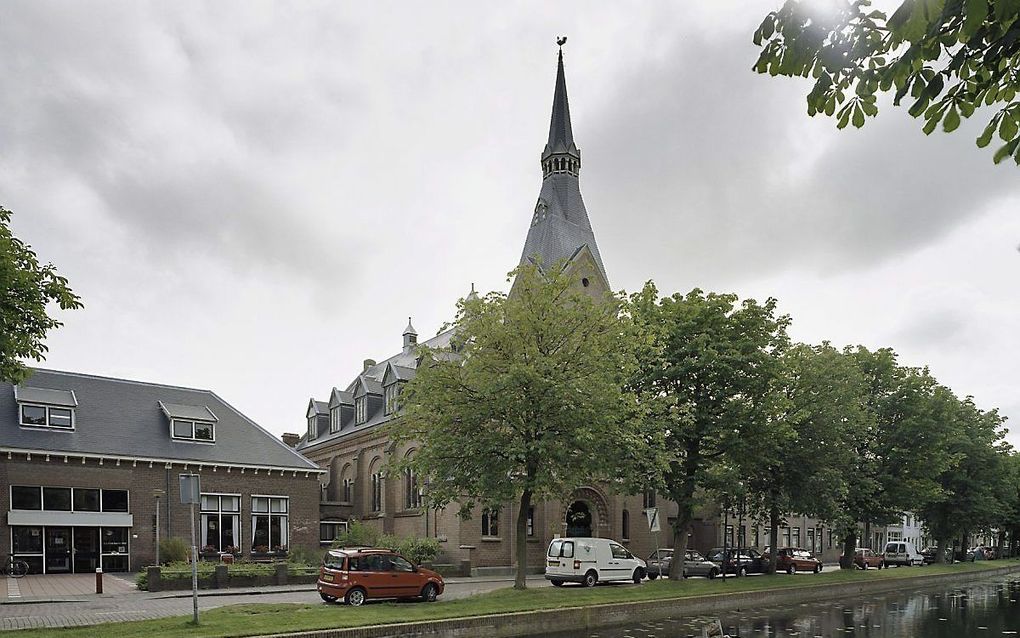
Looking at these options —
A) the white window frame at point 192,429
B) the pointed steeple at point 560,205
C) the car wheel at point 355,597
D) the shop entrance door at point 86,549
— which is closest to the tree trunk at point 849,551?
the pointed steeple at point 560,205

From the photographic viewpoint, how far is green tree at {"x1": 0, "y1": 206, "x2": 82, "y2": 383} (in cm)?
1623

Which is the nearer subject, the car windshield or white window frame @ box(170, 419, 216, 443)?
the car windshield

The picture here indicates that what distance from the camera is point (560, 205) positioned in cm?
4816

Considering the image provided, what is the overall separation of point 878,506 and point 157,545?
112ft

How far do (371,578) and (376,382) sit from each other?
3300 centimetres

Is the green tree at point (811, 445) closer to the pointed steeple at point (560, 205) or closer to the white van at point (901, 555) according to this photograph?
the pointed steeple at point (560, 205)

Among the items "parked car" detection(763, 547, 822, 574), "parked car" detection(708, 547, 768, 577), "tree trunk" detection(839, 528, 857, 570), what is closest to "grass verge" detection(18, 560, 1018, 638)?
"parked car" detection(708, 547, 768, 577)

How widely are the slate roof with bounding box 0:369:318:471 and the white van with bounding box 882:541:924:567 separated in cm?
4384

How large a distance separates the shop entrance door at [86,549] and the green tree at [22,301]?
20.4 m

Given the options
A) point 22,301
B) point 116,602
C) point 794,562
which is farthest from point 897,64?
point 794,562

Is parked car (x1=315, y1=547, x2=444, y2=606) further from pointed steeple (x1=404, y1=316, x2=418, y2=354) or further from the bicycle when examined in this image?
pointed steeple (x1=404, y1=316, x2=418, y2=354)

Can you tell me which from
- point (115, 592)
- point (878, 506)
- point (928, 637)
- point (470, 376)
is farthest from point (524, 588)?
point (878, 506)

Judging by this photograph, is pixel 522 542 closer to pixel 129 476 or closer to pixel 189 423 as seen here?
pixel 129 476

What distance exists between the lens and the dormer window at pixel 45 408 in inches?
1406
